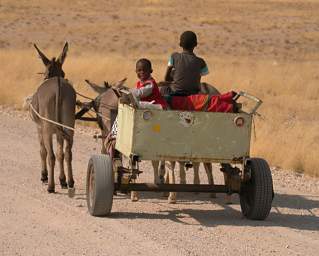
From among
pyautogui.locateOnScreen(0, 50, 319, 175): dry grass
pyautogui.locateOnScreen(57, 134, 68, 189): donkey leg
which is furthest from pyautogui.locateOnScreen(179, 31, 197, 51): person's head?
pyautogui.locateOnScreen(0, 50, 319, 175): dry grass

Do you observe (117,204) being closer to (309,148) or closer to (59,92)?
(59,92)

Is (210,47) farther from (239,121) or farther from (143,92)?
(239,121)

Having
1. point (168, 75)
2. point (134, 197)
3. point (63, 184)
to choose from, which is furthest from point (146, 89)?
point (63, 184)

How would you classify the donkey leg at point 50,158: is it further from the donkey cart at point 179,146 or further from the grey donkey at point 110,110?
the donkey cart at point 179,146

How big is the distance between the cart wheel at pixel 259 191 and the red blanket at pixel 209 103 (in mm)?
703

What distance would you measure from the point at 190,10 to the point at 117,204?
215ft

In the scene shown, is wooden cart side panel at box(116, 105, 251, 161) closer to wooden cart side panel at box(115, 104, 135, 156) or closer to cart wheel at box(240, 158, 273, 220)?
wooden cart side panel at box(115, 104, 135, 156)

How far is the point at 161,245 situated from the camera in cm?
939

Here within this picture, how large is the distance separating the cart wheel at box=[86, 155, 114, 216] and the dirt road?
5.2 inches

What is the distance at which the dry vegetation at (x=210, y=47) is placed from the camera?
2212 cm

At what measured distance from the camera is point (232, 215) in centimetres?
1147

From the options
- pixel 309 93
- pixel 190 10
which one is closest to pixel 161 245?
pixel 309 93

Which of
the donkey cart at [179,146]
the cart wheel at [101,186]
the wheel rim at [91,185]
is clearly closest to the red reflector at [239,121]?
the donkey cart at [179,146]

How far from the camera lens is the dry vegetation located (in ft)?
72.6
